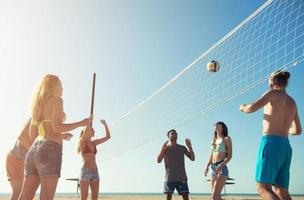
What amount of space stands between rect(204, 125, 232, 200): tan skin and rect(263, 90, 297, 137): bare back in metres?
3.26

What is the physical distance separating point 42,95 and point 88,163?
2.97 m

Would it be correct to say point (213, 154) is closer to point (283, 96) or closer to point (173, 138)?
point (173, 138)

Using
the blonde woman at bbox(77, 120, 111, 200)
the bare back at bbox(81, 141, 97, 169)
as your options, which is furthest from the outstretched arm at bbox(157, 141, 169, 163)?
the bare back at bbox(81, 141, 97, 169)

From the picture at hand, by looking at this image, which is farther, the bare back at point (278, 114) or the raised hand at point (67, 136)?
the bare back at point (278, 114)

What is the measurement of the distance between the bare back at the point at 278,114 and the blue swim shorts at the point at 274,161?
0.09 metres

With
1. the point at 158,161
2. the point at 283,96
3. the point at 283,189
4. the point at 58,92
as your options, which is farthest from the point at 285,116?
the point at 158,161

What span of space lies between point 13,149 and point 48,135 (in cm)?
160

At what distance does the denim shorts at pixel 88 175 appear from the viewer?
6900mm

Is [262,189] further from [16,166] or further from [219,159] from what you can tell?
[219,159]

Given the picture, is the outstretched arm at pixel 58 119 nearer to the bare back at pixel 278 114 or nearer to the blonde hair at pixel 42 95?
the blonde hair at pixel 42 95

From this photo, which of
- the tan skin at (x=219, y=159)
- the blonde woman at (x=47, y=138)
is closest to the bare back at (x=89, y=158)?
the tan skin at (x=219, y=159)

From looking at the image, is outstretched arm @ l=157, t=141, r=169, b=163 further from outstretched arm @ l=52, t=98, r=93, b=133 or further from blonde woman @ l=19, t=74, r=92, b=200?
outstretched arm @ l=52, t=98, r=93, b=133

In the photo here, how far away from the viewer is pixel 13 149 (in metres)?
5.64

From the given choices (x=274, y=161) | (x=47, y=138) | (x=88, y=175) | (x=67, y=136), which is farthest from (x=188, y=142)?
(x=47, y=138)
